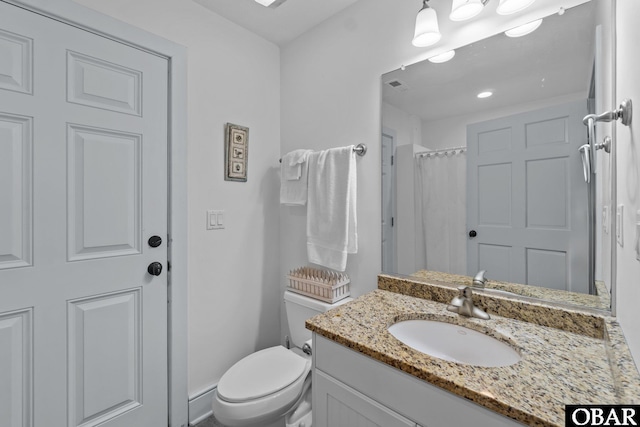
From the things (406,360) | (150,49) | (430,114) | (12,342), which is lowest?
(12,342)

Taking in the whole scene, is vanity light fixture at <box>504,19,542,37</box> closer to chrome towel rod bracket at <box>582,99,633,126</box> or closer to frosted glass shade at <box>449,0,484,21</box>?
frosted glass shade at <box>449,0,484,21</box>

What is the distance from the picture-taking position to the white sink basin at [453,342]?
927 millimetres

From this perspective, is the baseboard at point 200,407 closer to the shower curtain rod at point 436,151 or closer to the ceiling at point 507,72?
the shower curtain rod at point 436,151

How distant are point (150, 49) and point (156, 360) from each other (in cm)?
156

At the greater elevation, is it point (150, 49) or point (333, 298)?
point (150, 49)

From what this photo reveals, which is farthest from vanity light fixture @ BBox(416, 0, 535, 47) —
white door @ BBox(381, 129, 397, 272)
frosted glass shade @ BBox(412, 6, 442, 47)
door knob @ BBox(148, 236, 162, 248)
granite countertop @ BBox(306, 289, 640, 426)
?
door knob @ BBox(148, 236, 162, 248)

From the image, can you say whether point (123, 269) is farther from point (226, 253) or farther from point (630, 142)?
point (630, 142)

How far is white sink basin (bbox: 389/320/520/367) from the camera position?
36.5 inches

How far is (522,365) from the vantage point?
0.74 metres

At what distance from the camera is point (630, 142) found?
2.29 feet

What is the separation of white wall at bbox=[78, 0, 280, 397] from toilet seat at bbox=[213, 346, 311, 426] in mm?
400

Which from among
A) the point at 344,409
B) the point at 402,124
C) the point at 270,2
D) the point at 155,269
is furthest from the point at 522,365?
the point at 270,2

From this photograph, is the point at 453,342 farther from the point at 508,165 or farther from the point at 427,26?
the point at 427,26

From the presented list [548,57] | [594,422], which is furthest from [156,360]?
[548,57]
